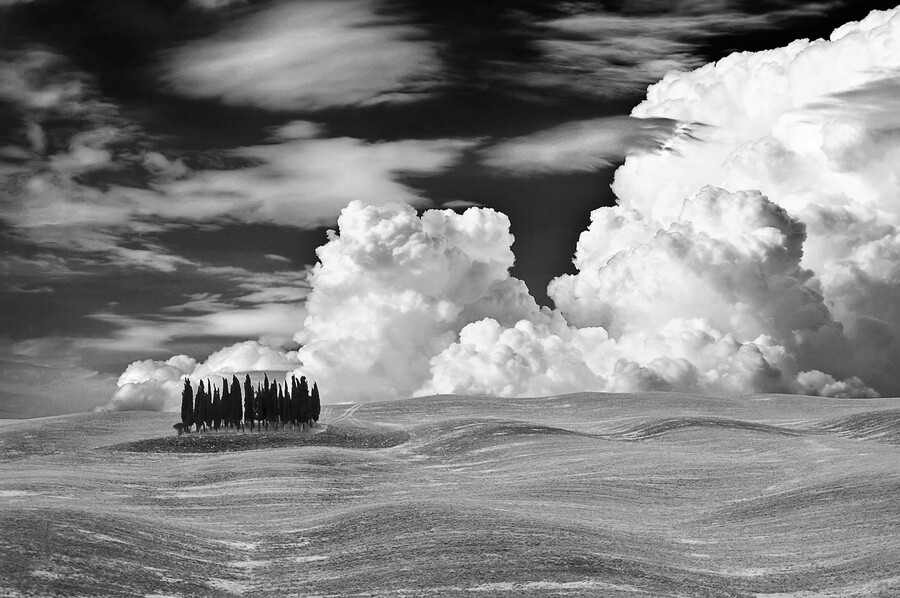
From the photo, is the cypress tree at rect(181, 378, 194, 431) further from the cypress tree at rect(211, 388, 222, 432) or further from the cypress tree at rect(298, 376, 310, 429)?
the cypress tree at rect(298, 376, 310, 429)

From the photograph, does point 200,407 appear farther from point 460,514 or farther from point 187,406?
point 460,514

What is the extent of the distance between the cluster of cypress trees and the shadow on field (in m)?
5.12

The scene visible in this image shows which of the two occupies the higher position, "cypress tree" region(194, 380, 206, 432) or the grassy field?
"cypress tree" region(194, 380, 206, 432)

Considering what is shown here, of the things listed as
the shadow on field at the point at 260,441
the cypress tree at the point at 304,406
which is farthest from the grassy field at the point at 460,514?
the cypress tree at the point at 304,406

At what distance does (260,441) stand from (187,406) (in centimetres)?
1560

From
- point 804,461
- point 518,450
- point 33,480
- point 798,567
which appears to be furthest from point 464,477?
point 798,567

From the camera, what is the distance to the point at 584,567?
34031 mm

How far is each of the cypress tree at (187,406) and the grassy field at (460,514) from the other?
A: 26.3 feet

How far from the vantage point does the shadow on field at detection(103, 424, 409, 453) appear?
8912cm

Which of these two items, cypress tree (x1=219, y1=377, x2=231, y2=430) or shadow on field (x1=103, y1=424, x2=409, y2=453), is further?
cypress tree (x1=219, y1=377, x2=231, y2=430)

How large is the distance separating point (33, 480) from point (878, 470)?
50330 millimetres

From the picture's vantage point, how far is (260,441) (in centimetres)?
9181

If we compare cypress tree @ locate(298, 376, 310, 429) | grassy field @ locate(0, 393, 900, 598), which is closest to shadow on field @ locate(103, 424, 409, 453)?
grassy field @ locate(0, 393, 900, 598)

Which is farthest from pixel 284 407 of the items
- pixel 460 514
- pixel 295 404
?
pixel 460 514
